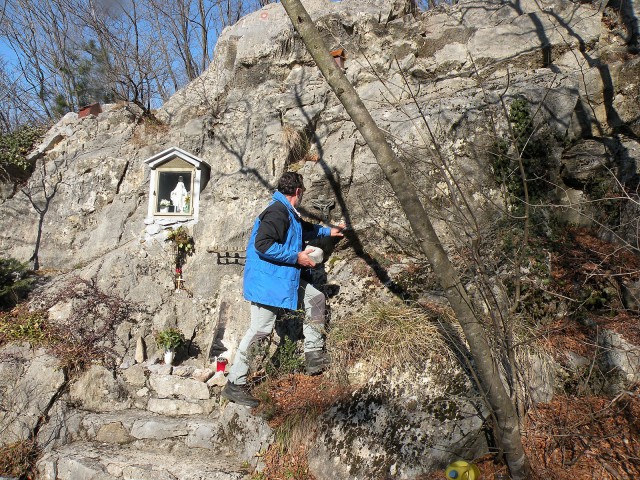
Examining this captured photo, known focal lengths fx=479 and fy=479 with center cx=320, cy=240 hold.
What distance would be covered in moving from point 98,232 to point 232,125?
2908 mm

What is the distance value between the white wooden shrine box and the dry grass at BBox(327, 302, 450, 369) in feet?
11.7

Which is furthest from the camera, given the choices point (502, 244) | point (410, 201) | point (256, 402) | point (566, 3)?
point (566, 3)

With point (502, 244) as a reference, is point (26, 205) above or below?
above

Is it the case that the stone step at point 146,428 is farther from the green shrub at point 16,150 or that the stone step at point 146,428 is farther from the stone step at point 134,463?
the green shrub at point 16,150

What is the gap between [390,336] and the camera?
445cm

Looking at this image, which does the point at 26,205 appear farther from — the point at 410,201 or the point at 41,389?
the point at 410,201

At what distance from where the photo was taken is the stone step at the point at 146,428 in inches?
185

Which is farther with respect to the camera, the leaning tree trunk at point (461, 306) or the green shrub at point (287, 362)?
the green shrub at point (287, 362)

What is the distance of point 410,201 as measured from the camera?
10.3ft

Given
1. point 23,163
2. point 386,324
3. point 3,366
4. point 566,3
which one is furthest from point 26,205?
point 566,3

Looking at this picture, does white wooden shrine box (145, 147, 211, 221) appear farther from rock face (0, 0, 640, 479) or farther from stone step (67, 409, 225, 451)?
stone step (67, 409, 225, 451)

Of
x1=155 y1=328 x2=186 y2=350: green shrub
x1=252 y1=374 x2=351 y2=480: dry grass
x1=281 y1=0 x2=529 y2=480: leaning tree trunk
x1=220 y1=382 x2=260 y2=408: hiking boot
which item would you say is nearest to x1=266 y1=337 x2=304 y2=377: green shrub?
x1=252 y1=374 x2=351 y2=480: dry grass

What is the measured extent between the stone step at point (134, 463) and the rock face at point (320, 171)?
0.02 meters

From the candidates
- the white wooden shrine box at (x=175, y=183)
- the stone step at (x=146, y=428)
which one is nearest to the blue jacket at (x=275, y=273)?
the stone step at (x=146, y=428)
